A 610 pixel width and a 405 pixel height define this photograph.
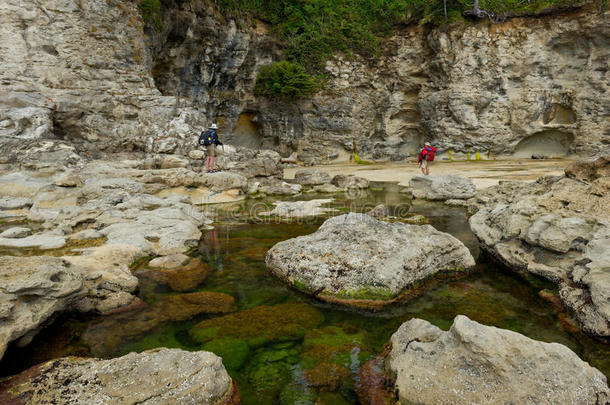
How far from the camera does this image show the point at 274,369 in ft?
11.4

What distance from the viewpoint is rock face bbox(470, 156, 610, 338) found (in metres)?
3.91

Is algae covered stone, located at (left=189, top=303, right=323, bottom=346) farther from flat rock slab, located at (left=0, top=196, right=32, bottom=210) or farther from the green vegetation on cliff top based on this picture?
the green vegetation on cliff top

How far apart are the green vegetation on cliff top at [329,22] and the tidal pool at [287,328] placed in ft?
91.4

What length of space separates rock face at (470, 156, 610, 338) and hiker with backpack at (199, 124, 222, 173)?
40.2ft

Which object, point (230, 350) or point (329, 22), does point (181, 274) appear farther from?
point (329, 22)

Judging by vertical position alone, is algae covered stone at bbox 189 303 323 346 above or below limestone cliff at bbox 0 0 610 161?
below

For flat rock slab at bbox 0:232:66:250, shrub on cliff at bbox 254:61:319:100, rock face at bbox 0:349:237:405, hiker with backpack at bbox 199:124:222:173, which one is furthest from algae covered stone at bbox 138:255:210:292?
shrub on cliff at bbox 254:61:319:100

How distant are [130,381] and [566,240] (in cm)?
574

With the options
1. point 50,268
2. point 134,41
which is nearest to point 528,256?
point 50,268

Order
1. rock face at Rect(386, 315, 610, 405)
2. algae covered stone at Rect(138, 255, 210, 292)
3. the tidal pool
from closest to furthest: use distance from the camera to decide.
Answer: rock face at Rect(386, 315, 610, 405), the tidal pool, algae covered stone at Rect(138, 255, 210, 292)

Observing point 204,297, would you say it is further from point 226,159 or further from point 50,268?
point 226,159

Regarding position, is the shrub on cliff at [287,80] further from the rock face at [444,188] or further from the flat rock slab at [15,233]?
the flat rock slab at [15,233]

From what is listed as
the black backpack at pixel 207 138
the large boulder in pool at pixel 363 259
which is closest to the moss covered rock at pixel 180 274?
the large boulder in pool at pixel 363 259

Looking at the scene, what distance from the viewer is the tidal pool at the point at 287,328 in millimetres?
3340
